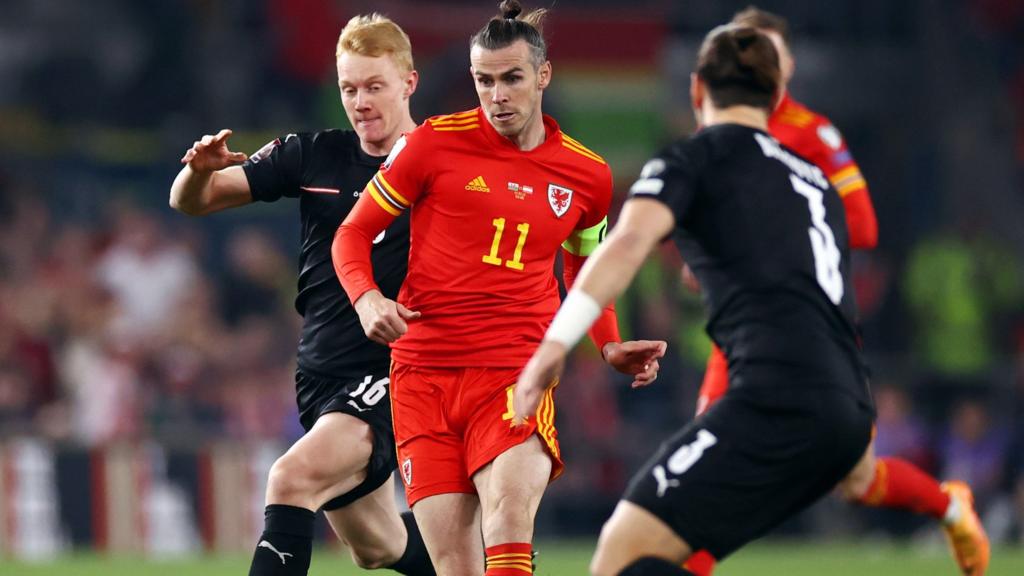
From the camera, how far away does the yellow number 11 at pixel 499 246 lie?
6.39 meters

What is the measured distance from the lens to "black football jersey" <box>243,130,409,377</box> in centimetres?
691

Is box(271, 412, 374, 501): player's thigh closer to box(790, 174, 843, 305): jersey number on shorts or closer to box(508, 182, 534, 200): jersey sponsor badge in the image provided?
box(508, 182, 534, 200): jersey sponsor badge

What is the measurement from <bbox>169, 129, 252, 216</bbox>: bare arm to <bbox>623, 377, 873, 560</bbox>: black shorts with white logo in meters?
2.35

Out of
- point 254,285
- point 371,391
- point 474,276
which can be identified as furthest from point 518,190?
point 254,285

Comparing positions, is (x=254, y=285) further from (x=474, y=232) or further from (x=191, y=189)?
(x=474, y=232)

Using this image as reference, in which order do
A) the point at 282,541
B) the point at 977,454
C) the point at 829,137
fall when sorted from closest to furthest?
the point at 282,541, the point at 829,137, the point at 977,454

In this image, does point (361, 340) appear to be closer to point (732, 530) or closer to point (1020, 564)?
point (732, 530)

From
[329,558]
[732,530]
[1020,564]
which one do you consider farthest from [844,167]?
[329,558]

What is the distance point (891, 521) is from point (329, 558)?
496cm

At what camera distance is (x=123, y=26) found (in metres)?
18.6

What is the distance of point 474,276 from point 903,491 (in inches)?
68.2

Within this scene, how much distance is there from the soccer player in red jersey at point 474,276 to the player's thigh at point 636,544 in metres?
1.09

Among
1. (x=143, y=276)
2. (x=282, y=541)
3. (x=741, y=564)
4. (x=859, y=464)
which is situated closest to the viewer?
(x=859, y=464)

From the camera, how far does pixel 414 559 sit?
727 centimetres
